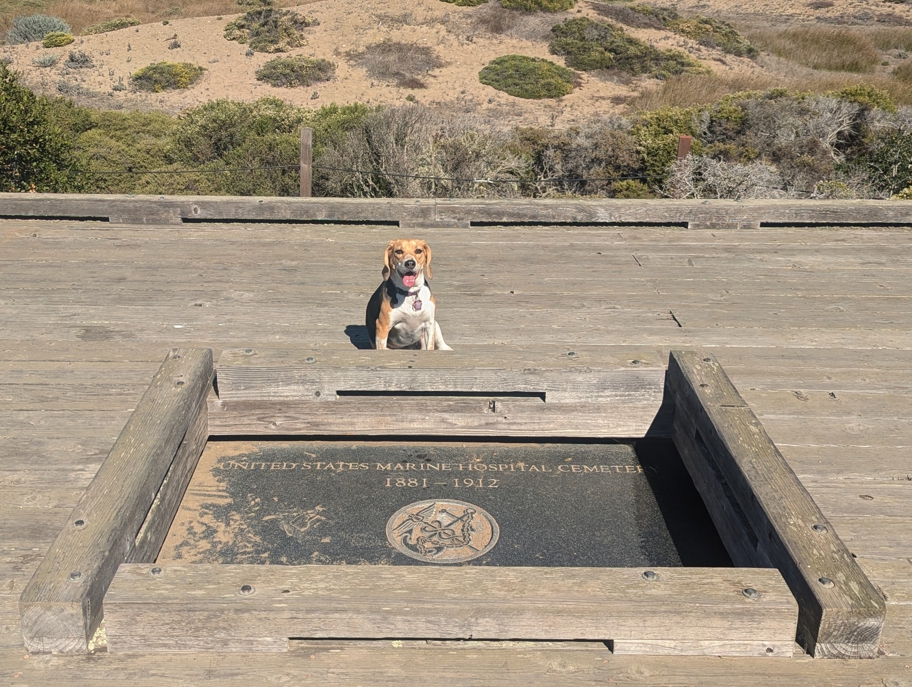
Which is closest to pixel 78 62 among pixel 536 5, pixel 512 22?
pixel 512 22

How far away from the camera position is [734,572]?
2807mm

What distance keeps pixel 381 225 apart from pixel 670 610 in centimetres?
559

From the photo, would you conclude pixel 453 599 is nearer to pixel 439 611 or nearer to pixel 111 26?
pixel 439 611

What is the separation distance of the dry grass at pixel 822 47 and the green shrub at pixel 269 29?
18967 mm

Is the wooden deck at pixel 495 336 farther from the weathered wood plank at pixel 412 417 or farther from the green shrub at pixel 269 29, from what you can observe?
the green shrub at pixel 269 29

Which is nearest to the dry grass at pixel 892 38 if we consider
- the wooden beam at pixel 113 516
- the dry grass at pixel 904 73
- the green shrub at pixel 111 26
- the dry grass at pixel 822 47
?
the dry grass at pixel 822 47

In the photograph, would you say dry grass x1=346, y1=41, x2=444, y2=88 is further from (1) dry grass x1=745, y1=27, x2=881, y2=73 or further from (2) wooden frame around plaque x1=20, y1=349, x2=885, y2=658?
(2) wooden frame around plaque x1=20, y1=349, x2=885, y2=658

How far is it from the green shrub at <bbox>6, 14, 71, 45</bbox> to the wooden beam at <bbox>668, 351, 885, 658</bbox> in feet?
130

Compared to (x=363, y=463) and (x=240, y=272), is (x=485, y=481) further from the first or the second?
(x=240, y=272)

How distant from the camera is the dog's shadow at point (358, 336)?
5.31 metres

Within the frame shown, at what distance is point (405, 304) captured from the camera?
4656mm

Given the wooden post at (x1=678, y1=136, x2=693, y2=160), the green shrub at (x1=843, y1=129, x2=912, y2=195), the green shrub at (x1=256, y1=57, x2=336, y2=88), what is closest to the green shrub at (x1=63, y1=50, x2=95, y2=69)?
the green shrub at (x1=256, y1=57, x2=336, y2=88)

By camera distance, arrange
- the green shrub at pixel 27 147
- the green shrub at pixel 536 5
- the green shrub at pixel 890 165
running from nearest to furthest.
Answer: the green shrub at pixel 27 147, the green shrub at pixel 890 165, the green shrub at pixel 536 5

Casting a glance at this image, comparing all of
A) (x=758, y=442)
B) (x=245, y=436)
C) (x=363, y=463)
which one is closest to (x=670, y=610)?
(x=758, y=442)
